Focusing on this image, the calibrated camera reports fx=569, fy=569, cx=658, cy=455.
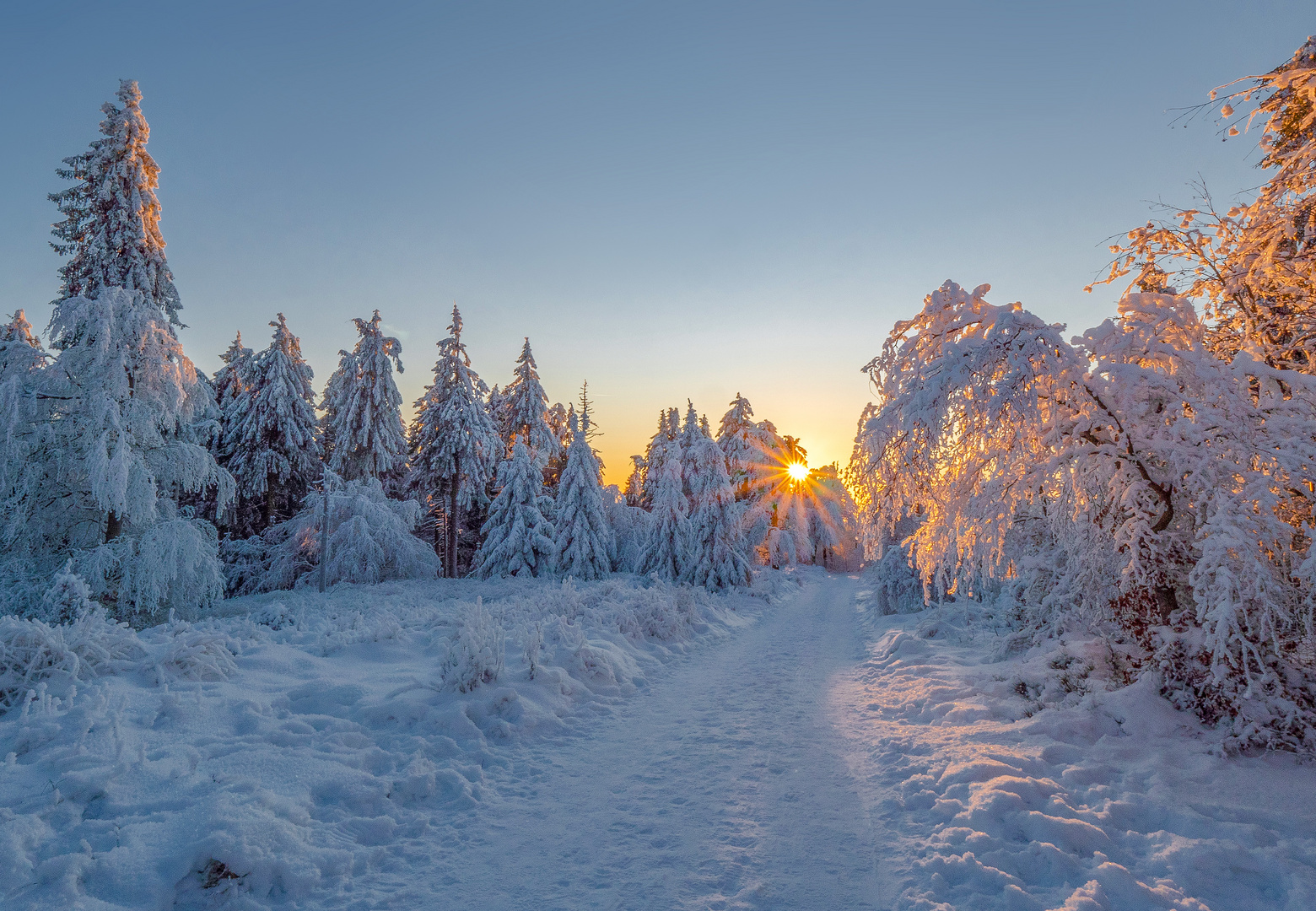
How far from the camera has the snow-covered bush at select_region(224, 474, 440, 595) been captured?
22.3m

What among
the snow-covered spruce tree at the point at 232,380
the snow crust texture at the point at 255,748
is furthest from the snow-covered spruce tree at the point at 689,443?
the snow-covered spruce tree at the point at 232,380

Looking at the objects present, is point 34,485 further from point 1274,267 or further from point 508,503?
point 1274,267

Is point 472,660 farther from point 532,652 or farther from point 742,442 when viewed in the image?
point 742,442

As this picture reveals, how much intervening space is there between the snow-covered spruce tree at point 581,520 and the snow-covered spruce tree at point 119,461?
13.2 meters

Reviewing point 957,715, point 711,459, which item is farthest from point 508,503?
point 957,715

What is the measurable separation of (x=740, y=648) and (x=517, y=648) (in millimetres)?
5161

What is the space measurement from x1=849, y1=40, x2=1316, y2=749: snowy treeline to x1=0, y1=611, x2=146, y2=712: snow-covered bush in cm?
846

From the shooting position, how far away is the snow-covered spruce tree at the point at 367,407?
26.5 meters

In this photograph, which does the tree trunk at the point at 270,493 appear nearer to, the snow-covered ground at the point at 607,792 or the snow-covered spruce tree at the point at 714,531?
the snow-covered spruce tree at the point at 714,531

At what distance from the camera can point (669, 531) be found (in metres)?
23.8

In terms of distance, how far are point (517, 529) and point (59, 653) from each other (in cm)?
1893

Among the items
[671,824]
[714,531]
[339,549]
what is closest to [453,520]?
[339,549]

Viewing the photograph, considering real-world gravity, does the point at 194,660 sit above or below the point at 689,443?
below

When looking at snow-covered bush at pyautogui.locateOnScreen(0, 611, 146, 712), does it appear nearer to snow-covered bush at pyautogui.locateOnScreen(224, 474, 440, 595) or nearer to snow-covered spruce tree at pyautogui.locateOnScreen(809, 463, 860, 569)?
snow-covered bush at pyautogui.locateOnScreen(224, 474, 440, 595)
